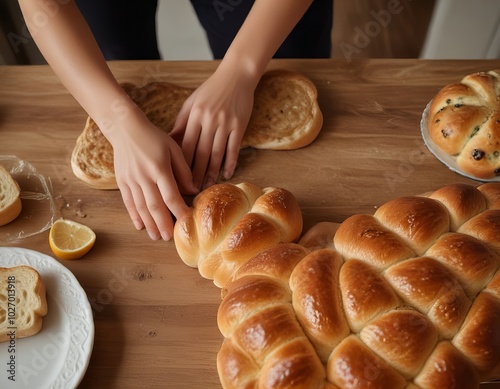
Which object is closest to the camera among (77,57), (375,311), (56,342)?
(375,311)

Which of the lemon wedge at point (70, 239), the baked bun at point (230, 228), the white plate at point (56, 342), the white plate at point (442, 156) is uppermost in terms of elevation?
the white plate at point (442, 156)

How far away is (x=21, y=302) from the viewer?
3.99 ft

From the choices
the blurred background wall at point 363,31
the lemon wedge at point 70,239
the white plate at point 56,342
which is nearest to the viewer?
the white plate at point 56,342

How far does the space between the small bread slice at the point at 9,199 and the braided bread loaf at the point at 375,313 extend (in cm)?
71

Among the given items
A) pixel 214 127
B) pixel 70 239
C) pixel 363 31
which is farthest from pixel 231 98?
pixel 363 31

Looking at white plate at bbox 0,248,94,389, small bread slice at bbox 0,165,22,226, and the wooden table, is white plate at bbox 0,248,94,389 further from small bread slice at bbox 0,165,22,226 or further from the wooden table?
small bread slice at bbox 0,165,22,226

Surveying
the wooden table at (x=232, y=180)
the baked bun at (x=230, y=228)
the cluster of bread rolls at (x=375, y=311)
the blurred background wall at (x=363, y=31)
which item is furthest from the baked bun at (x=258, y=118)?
the blurred background wall at (x=363, y=31)

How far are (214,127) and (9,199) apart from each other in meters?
0.61

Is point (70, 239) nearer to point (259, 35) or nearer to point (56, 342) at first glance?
point (56, 342)

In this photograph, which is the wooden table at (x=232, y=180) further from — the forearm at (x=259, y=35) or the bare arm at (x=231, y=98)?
the forearm at (x=259, y=35)

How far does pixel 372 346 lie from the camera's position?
3.05 ft

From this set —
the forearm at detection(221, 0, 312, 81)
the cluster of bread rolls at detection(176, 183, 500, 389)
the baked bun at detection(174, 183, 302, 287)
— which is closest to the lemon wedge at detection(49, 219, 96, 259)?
the baked bun at detection(174, 183, 302, 287)

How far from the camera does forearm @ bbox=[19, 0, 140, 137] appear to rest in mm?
1432

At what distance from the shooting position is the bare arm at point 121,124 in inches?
52.9
